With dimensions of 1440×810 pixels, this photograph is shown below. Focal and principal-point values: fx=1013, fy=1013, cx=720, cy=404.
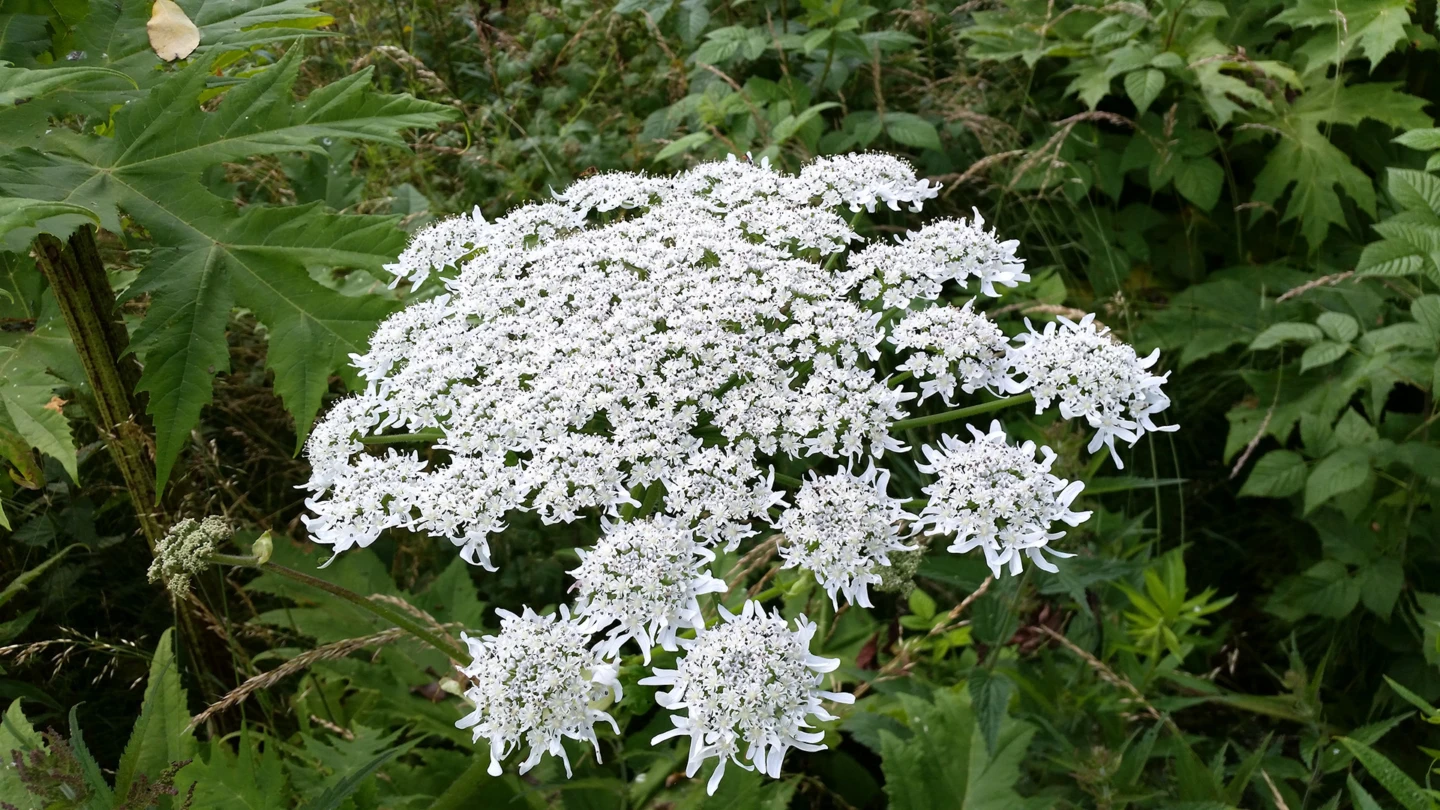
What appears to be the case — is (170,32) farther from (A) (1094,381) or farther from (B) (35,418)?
(A) (1094,381)

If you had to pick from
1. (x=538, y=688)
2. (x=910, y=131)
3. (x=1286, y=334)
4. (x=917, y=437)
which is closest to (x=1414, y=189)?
(x=1286, y=334)

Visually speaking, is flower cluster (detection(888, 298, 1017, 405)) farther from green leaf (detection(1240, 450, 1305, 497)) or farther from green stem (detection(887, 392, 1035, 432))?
green leaf (detection(1240, 450, 1305, 497))

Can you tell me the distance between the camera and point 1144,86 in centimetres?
449

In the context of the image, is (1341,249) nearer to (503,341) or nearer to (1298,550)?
(1298,550)

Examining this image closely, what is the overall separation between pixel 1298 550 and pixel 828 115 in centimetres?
321

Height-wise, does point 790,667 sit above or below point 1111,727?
above

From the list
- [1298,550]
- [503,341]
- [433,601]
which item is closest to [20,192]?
[503,341]

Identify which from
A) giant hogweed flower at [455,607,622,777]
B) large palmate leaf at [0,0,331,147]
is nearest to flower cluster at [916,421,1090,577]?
giant hogweed flower at [455,607,622,777]

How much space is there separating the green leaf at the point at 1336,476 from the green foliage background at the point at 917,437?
1cm

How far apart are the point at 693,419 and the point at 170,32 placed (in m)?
1.70

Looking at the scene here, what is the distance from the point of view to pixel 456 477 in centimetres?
231

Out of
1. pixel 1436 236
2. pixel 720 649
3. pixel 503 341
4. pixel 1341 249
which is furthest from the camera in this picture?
pixel 1341 249

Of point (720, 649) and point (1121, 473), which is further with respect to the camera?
point (1121, 473)

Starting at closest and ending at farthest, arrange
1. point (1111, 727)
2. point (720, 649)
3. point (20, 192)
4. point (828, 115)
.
Answer: point (720, 649) < point (20, 192) < point (1111, 727) < point (828, 115)
